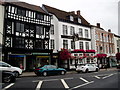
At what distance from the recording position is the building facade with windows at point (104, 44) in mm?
37241

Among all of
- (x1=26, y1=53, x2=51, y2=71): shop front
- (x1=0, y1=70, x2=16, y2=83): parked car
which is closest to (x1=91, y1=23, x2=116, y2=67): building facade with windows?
(x1=26, y1=53, x2=51, y2=71): shop front

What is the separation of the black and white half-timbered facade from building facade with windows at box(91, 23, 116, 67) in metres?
13.4

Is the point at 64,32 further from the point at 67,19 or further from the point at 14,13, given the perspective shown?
the point at 14,13

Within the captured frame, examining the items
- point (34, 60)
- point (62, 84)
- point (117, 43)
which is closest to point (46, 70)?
point (62, 84)

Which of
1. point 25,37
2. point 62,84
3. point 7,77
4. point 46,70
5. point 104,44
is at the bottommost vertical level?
point 62,84

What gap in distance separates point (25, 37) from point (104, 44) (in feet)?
77.6

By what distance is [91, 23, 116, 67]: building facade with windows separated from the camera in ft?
122

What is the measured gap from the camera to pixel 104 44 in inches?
1624

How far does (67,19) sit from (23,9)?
32.8 ft

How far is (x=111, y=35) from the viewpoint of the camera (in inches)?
1778

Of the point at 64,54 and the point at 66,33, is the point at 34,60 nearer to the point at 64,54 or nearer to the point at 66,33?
the point at 64,54

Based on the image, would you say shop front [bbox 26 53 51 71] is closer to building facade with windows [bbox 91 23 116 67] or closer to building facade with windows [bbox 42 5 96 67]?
building facade with windows [bbox 42 5 96 67]

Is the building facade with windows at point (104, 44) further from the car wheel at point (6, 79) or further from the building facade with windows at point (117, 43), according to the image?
the car wheel at point (6, 79)

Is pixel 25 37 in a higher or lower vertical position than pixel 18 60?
higher
